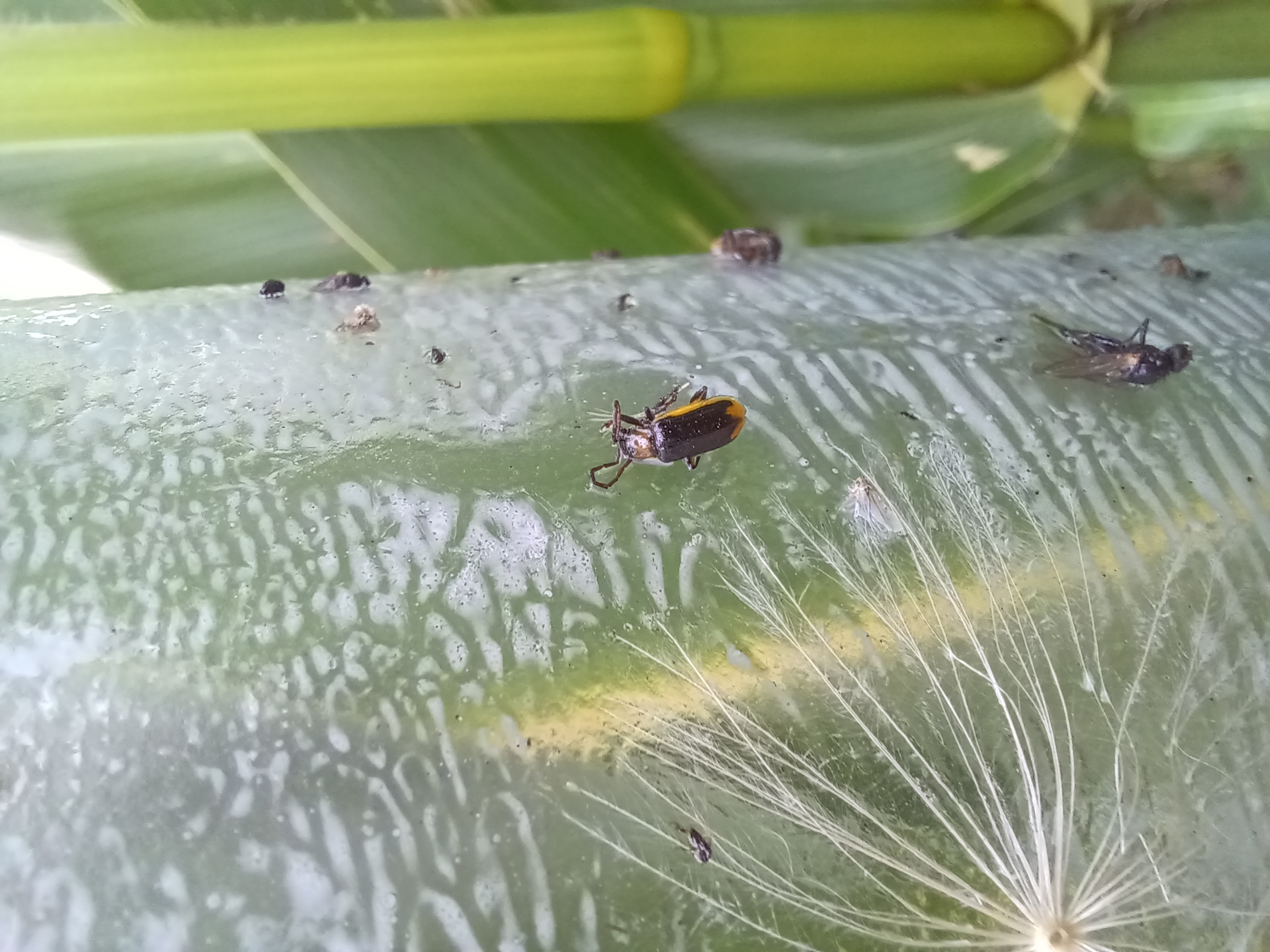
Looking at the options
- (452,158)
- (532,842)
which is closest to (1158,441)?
(532,842)

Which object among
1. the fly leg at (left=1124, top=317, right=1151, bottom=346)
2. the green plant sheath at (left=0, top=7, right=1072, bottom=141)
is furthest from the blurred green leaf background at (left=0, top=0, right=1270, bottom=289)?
the fly leg at (left=1124, top=317, right=1151, bottom=346)

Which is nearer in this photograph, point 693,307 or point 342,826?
point 342,826

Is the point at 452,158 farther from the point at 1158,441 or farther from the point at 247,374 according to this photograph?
the point at 1158,441

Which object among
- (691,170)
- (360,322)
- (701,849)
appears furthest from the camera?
(691,170)

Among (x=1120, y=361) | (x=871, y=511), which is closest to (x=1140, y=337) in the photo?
(x=1120, y=361)

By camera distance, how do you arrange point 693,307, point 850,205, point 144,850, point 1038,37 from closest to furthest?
point 144,850 < point 693,307 < point 1038,37 < point 850,205

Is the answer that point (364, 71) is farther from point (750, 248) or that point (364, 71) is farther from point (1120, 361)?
point (1120, 361)

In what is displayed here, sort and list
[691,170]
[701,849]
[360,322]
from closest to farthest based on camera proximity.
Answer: [701,849], [360,322], [691,170]
